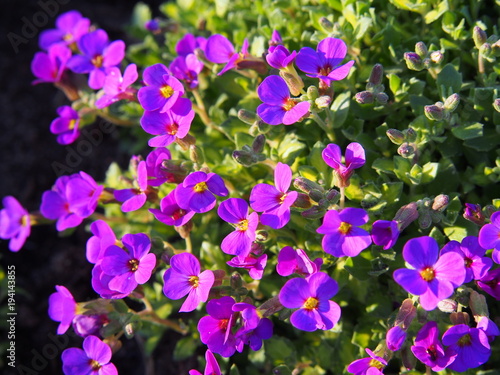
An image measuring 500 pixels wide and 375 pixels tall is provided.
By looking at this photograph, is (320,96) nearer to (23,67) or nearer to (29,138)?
(29,138)

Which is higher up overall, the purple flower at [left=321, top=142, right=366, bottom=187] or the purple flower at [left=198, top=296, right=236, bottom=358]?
the purple flower at [left=321, top=142, right=366, bottom=187]

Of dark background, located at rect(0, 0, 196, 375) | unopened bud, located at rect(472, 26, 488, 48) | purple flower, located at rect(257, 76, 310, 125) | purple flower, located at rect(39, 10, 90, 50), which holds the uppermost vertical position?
unopened bud, located at rect(472, 26, 488, 48)

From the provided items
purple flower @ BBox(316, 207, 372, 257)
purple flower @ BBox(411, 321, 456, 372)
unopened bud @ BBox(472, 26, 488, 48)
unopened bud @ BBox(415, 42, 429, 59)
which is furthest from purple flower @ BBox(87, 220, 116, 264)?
unopened bud @ BBox(472, 26, 488, 48)

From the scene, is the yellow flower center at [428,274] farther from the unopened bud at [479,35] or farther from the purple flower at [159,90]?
the purple flower at [159,90]

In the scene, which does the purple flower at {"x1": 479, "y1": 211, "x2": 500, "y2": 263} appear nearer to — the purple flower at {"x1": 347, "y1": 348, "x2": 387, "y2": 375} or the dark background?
the purple flower at {"x1": 347, "y1": 348, "x2": 387, "y2": 375}

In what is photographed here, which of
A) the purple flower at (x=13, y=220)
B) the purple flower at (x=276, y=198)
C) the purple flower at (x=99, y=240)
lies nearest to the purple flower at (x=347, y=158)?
the purple flower at (x=276, y=198)

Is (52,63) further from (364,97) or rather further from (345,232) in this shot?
(345,232)
